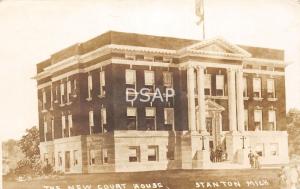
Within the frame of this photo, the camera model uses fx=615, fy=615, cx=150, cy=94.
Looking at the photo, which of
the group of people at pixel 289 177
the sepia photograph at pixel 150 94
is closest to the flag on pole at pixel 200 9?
the sepia photograph at pixel 150 94

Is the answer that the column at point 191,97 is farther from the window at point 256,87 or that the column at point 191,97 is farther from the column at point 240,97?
the window at point 256,87

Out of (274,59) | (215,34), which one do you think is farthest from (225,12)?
(274,59)

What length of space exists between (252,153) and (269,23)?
4.64 ft

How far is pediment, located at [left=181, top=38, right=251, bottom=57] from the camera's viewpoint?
6281 mm

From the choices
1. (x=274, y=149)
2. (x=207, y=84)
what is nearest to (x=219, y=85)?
(x=207, y=84)

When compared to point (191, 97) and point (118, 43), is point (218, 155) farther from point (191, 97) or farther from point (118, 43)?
point (118, 43)

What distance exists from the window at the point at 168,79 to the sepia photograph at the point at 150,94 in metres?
0.01

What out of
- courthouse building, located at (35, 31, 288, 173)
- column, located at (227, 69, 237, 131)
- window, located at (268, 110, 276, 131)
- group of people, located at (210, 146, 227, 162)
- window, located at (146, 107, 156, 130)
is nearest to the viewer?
courthouse building, located at (35, 31, 288, 173)

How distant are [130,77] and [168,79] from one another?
1.34 ft

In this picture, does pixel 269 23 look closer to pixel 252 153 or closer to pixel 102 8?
pixel 252 153

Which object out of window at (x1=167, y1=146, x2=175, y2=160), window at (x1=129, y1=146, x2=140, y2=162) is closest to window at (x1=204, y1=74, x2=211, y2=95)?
window at (x1=167, y1=146, x2=175, y2=160)

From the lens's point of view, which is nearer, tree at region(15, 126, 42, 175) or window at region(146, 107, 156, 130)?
tree at region(15, 126, 42, 175)

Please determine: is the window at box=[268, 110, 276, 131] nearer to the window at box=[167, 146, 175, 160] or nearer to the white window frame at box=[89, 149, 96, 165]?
the window at box=[167, 146, 175, 160]

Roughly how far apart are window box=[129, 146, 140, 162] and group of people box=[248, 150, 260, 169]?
1.28 m
